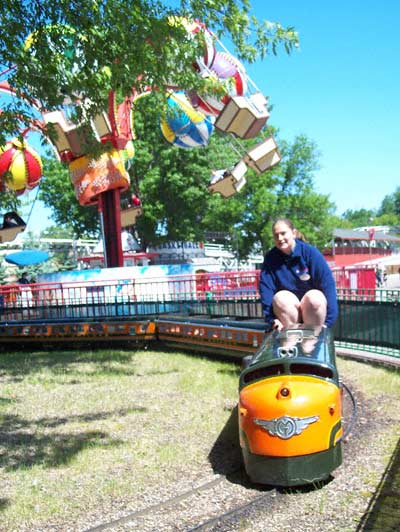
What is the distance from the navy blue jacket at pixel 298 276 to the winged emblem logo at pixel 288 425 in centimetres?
131

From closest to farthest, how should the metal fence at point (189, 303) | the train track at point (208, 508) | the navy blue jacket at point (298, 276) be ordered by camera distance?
the train track at point (208, 508)
the navy blue jacket at point (298, 276)
the metal fence at point (189, 303)

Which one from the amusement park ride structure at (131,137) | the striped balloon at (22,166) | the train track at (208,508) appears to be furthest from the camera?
the striped balloon at (22,166)

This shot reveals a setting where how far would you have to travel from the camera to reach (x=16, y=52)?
5961 mm

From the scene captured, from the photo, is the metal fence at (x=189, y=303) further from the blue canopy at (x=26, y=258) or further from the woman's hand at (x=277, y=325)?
the blue canopy at (x=26, y=258)

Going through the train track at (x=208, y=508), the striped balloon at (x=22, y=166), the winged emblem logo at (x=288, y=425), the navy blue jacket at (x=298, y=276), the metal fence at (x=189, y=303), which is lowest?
the train track at (x=208, y=508)

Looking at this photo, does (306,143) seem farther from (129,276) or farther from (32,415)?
(32,415)

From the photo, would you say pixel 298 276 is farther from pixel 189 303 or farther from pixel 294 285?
pixel 189 303

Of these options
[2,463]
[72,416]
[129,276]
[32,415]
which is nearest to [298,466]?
[2,463]

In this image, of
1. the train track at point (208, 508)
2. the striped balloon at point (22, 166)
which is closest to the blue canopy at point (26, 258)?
the striped balloon at point (22, 166)

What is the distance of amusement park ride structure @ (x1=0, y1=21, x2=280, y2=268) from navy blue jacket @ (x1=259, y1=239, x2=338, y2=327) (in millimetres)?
6128


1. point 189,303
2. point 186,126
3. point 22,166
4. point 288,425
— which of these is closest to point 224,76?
point 186,126

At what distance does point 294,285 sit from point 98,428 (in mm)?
2608

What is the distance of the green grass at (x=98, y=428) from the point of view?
166 inches

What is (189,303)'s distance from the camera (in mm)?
11656
